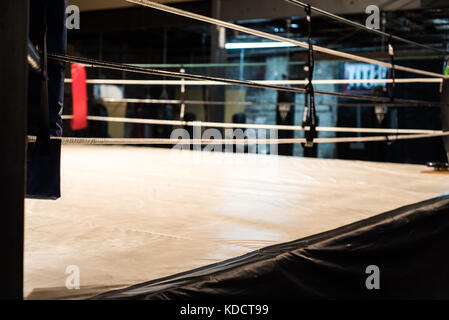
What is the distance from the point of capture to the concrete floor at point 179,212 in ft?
3.84

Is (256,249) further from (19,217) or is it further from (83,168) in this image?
(83,168)

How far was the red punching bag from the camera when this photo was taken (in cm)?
490

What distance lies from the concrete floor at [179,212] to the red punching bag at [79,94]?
68.5 inches

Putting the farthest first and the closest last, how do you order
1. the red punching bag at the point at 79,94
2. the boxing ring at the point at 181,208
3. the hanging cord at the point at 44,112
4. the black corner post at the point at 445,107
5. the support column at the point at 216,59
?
1. the support column at the point at 216,59
2. the red punching bag at the point at 79,94
3. the black corner post at the point at 445,107
4. the boxing ring at the point at 181,208
5. the hanging cord at the point at 44,112

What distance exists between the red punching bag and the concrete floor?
1741mm

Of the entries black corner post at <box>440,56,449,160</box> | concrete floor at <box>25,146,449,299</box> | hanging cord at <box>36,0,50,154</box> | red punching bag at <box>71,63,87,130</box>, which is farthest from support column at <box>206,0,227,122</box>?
hanging cord at <box>36,0,50,154</box>

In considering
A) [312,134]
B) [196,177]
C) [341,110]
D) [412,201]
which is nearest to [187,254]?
[312,134]

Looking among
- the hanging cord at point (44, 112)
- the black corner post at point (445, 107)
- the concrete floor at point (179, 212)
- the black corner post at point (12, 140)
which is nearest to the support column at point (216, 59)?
the concrete floor at point (179, 212)

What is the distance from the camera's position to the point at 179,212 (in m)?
1.78

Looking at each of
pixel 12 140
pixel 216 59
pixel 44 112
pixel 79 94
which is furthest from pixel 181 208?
pixel 216 59

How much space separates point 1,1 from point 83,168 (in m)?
2.42

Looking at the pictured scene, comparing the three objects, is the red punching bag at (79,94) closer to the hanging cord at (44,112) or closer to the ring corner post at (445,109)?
the ring corner post at (445,109)

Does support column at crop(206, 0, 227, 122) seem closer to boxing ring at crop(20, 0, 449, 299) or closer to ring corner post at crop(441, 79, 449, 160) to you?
boxing ring at crop(20, 0, 449, 299)

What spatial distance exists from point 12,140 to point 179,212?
1031 mm
